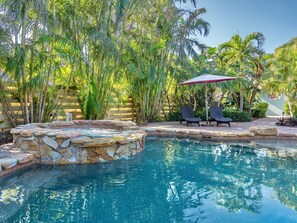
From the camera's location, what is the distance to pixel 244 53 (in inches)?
562

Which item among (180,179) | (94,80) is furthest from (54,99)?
(180,179)

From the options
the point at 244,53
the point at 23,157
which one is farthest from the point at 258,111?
the point at 23,157

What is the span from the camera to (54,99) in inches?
313

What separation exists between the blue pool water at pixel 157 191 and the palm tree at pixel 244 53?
1003 centimetres

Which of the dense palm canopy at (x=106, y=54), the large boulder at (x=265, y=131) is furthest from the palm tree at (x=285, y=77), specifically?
the large boulder at (x=265, y=131)

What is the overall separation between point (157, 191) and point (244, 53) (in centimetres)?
1281

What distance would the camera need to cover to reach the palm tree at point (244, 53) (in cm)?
1413

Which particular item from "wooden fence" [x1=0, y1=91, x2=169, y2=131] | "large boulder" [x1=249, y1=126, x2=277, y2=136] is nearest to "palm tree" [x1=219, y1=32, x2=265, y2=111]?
"wooden fence" [x1=0, y1=91, x2=169, y2=131]

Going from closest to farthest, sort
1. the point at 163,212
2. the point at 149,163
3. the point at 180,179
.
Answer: the point at 163,212, the point at 180,179, the point at 149,163

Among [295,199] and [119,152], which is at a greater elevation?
[119,152]

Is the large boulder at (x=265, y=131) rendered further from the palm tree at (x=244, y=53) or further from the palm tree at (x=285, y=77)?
the palm tree at (x=244, y=53)

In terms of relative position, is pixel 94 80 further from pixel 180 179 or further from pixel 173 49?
pixel 180 179

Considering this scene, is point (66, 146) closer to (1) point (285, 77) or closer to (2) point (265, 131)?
(2) point (265, 131)

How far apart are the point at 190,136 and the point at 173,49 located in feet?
15.9
